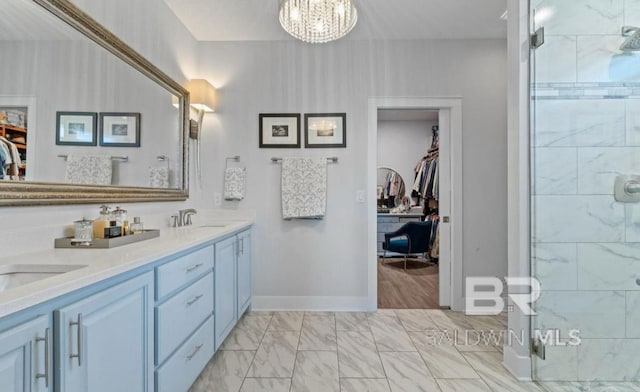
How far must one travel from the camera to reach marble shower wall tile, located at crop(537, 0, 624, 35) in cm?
187

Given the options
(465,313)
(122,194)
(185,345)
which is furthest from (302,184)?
(465,313)

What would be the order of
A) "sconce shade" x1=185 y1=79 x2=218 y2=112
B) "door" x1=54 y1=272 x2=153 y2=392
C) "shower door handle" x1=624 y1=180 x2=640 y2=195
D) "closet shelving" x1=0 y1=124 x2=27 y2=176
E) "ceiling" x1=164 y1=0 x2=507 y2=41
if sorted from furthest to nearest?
"sconce shade" x1=185 y1=79 x2=218 y2=112 < "ceiling" x1=164 y1=0 x2=507 y2=41 < "shower door handle" x1=624 y1=180 x2=640 y2=195 < "closet shelving" x1=0 y1=124 x2=27 y2=176 < "door" x1=54 y1=272 x2=153 y2=392

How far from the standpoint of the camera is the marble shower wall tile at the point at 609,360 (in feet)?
6.08

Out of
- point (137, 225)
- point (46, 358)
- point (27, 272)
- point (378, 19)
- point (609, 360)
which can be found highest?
point (378, 19)

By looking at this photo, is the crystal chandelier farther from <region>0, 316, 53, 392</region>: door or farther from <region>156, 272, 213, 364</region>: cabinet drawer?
<region>0, 316, 53, 392</region>: door

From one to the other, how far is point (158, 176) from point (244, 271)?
105 centimetres

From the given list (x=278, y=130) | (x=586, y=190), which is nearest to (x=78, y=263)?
(x=278, y=130)

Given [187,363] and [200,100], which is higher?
[200,100]

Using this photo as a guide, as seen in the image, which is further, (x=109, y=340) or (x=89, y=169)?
(x=89, y=169)

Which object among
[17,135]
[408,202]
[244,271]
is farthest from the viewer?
[408,202]

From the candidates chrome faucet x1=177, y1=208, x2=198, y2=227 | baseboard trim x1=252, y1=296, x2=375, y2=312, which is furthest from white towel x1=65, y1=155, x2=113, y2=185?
baseboard trim x1=252, y1=296, x2=375, y2=312

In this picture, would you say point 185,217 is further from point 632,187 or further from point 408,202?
point 408,202

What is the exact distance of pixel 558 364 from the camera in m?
1.89

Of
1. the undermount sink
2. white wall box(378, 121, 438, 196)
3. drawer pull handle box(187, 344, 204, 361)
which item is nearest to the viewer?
the undermount sink
